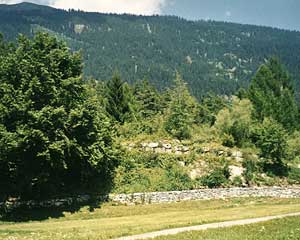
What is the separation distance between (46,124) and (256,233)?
798 inches

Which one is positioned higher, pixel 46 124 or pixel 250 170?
pixel 46 124

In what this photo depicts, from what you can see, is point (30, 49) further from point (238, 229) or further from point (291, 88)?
point (291, 88)

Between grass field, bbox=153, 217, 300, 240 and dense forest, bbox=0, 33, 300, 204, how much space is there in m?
17.6

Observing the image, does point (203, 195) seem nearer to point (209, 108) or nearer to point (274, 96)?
point (274, 96)

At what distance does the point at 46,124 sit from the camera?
3788cm

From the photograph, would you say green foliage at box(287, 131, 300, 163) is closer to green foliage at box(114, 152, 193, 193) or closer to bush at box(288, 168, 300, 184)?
bush at box(288, 168, 300, 184)

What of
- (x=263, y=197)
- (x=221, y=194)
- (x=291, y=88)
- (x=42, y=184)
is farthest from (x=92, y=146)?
(x=291, y=88)

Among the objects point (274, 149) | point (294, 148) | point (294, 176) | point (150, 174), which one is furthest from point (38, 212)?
point (294, 148)

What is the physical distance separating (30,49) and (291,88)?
211 ft

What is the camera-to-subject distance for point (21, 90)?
1539 inches

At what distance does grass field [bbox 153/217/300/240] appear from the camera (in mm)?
21000

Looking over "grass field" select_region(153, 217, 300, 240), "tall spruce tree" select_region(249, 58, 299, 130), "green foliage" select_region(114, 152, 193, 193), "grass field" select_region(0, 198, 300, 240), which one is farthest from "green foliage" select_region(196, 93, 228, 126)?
"grass field" select_region(153, 217, 300, 240)

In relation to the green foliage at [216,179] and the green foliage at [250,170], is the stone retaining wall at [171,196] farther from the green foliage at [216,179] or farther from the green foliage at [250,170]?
the green foliage at [250,170]

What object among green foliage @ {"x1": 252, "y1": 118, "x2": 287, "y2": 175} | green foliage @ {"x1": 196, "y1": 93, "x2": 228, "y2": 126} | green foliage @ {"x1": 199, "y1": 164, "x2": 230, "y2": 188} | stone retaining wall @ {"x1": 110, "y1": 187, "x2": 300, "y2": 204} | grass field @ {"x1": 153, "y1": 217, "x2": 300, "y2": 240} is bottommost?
green foliage @ {"x1": 196, "y1": 93, "x2": 228, "y2": 126}
